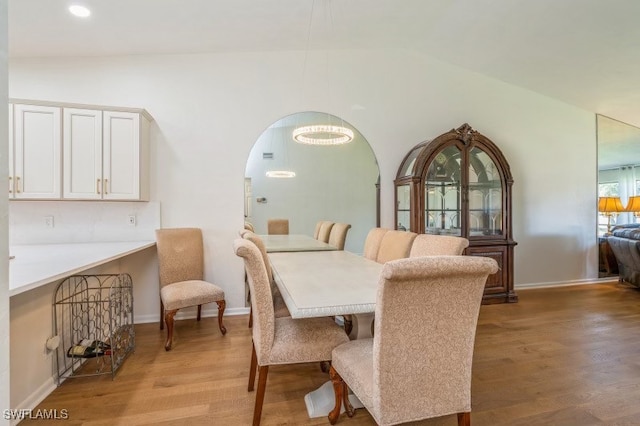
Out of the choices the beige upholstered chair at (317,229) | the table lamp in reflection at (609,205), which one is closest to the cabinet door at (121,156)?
the beige upholstered chair at (317,229)

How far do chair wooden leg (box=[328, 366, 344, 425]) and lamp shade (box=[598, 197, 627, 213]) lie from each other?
534 cm

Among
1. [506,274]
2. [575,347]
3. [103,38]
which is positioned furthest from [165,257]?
[506,274]

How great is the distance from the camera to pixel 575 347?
2510mm

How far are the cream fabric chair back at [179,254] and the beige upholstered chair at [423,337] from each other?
2276 mm

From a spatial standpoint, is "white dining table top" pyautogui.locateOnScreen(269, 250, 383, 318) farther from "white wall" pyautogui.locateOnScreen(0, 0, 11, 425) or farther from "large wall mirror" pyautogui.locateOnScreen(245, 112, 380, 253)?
"large wall mirror" pyautogui.locateOnScreen(245, 112, 380, 253)

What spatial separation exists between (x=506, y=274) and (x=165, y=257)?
12.5ft

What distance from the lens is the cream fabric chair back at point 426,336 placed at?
108 cm

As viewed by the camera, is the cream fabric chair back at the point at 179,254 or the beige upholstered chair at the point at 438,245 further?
the cream fabric chair back at the point at 179,254

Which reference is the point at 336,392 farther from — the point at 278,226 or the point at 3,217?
the point at 278,226

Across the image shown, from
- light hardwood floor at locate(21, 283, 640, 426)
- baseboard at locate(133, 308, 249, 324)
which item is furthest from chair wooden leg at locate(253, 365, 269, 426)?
baseboard at locate(133, 308, 249, 324)

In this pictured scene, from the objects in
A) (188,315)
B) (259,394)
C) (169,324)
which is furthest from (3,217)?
(188,315)

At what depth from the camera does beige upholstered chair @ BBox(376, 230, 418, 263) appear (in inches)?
88.9

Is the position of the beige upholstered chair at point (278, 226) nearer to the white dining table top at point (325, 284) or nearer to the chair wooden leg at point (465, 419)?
the white dining table top at point (325, 284)

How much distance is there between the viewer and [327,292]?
1.51 metres
